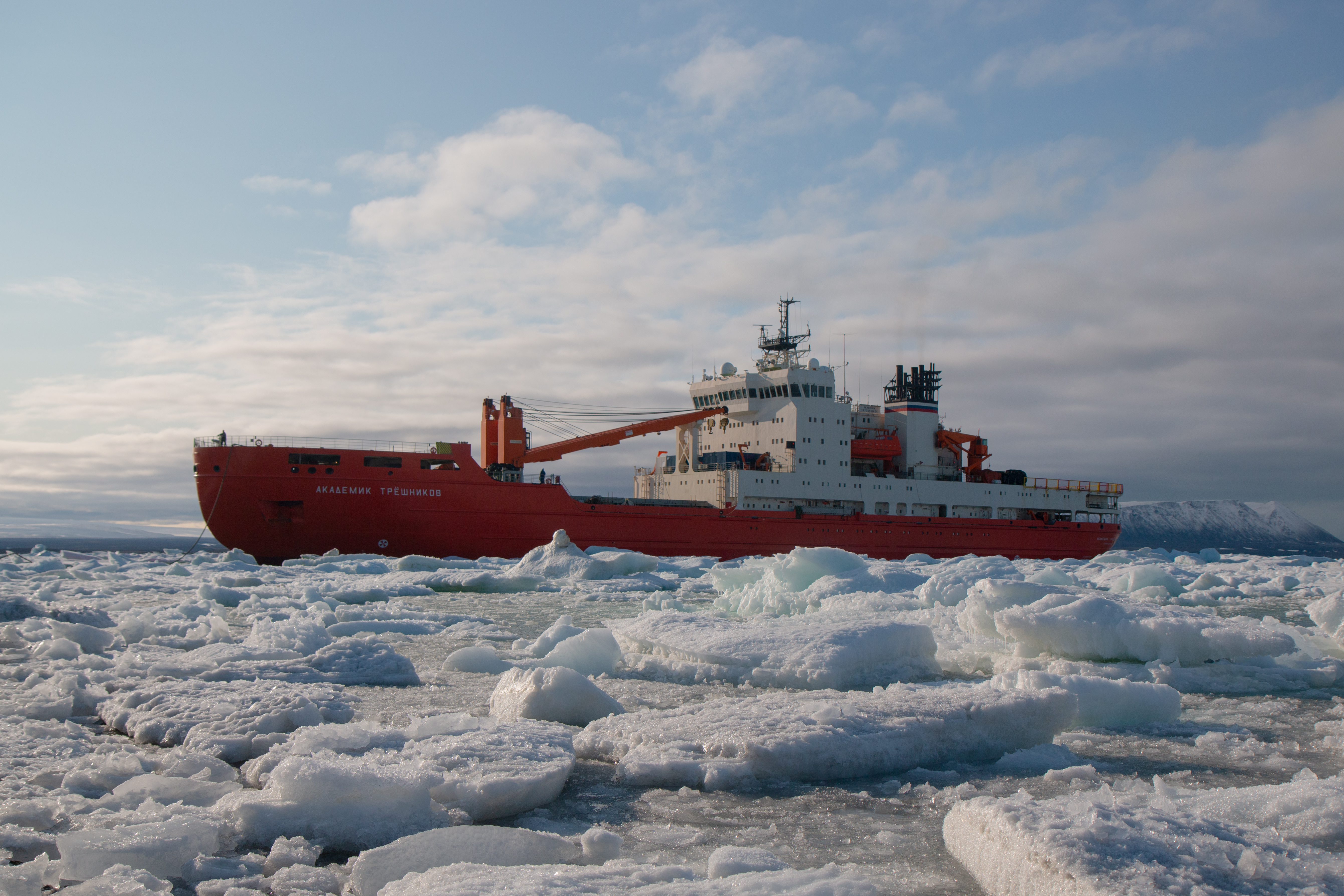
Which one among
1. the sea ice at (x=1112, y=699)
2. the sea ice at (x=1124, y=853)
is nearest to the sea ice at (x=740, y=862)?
the sea ice at (x=1124, y=853)

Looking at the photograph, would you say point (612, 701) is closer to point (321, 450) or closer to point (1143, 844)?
point (1143, 844)

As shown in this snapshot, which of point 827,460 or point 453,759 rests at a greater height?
point 827,460

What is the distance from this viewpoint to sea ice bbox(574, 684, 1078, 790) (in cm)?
407

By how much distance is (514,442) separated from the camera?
76.9 feet

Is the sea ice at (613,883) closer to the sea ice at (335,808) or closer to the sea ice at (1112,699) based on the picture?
the sea ice at (335,808)

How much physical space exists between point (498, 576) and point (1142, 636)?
10935 millimetres

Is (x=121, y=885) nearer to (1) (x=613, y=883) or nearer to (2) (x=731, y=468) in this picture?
(1) (x=613, y=883)

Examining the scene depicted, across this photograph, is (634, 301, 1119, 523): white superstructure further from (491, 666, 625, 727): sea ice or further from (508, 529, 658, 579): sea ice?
(491, 666, 625, 727): sea ice

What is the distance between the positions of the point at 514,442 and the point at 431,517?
11.6ft

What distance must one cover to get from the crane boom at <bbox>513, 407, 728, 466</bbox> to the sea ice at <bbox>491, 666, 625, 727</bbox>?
18.6 m

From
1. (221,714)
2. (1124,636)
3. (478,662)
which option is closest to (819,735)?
(221,714)

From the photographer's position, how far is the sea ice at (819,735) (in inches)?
160

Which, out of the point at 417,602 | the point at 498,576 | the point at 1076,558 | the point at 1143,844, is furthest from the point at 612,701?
the point at 1076,558

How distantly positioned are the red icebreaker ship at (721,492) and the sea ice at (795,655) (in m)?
14.2
